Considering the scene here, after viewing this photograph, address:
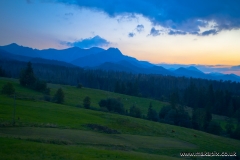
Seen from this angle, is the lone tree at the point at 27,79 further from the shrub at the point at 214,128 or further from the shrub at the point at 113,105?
the shrub at the point at 214,128

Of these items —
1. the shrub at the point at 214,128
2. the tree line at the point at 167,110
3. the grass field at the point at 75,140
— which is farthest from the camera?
the tree line at the point at 167,110

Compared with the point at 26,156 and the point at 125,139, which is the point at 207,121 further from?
the point at 26,156

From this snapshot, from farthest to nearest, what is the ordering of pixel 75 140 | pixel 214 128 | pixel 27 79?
pixel 27 79, pixel 214 128, pixel 75 140

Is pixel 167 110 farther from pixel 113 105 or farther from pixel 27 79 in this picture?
pixel 27 79

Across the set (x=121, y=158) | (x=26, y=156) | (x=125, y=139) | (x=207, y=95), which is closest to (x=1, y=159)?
(x=26, y=156)

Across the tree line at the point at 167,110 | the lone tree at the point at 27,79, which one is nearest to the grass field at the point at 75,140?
the tree line at the point at 167,110

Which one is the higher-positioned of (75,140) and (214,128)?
(75,140)

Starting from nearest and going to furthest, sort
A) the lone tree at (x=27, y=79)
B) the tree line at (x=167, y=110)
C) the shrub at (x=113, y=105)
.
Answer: the tree line at (x=167, y=110) → the shrub at (x=113, y=105) → the lone tree at (x=27, y=79)

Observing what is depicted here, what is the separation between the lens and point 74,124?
43.4m

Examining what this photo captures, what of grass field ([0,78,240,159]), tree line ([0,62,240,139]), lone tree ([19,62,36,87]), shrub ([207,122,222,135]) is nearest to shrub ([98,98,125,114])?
tree line ([0,62,240,139])

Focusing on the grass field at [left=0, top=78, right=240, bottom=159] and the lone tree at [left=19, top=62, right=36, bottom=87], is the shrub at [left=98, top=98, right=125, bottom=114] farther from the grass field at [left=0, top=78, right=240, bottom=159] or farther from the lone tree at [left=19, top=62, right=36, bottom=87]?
the lone tree at [left=19, top=62, right=36, bottom=87]

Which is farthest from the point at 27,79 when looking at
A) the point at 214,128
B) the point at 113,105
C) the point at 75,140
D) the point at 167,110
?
the point at 214,128

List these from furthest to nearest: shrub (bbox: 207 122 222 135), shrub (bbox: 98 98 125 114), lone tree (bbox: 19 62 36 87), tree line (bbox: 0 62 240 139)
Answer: lone tree (bbox: 19 62 36 87) < shrub (bbox: 98 98 125 114) < tree line (bbox: 0 62 240 139) < shrub (bbox: 207 122 222 135)

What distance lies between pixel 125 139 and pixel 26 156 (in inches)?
872
